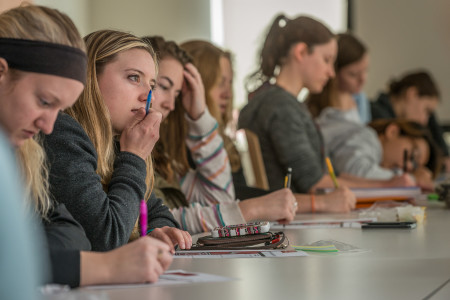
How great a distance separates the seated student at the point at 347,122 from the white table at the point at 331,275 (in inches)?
76.7

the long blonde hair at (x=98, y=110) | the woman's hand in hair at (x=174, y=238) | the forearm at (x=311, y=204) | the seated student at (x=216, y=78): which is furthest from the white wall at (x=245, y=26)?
the woman's hand in hair at (x=174, y=238)

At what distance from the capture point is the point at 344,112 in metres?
3.71

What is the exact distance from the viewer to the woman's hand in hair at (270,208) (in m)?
1.80

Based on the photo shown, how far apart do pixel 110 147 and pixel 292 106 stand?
1.45 metres

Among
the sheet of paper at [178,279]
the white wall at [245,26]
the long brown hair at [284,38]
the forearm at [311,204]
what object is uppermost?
the white wall at [245,26]

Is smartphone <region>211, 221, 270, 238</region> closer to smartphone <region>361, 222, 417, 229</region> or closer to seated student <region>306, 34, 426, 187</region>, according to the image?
smartphone <region>361, 222, 417, 229</region>

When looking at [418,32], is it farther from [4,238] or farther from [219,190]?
[4,238]

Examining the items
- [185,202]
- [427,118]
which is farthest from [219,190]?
[427,118]

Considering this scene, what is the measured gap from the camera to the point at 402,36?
20.2 ft

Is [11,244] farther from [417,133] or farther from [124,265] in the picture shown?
[417,133]

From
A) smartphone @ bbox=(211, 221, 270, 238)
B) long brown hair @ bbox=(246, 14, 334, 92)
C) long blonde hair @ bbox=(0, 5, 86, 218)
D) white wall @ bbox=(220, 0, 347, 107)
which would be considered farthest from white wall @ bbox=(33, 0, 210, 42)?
long blonde hair @ bbox=(0, 5, 86, 218)

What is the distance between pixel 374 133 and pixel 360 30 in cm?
268

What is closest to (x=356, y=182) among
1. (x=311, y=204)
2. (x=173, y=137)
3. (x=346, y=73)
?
(x=311, y=204)

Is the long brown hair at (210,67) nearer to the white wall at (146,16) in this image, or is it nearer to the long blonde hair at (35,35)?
the white wall at (146,16)
